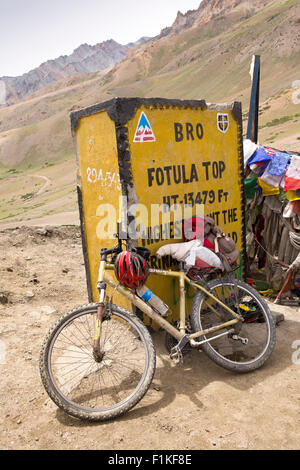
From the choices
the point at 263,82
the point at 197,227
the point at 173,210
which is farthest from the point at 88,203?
the point at 263,82

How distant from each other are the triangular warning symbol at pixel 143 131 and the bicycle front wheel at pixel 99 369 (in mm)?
1834

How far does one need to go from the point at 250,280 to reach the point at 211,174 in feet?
7.40

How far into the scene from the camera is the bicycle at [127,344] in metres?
3.31

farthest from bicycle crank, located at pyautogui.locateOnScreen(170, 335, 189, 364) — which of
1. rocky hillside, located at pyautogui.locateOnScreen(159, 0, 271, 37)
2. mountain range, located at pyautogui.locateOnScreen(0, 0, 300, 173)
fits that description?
rocky hillside, located at pyautogui.locateOnScreen(159, 0, 271, 37)

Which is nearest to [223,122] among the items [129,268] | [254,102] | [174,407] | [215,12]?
[254,102]

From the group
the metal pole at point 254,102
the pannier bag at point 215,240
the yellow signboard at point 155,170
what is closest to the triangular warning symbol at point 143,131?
the yellow signboard at point 155,170

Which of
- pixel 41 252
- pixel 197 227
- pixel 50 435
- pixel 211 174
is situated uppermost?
pixel 211 174

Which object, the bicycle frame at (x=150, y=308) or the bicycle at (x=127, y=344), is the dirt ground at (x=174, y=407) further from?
the bicycle frame at (x=150, y=308)

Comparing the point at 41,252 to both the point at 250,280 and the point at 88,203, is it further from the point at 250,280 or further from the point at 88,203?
the point at 250,280

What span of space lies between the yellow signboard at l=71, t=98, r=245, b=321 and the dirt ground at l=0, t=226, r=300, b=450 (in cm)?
102

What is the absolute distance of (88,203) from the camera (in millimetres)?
4980

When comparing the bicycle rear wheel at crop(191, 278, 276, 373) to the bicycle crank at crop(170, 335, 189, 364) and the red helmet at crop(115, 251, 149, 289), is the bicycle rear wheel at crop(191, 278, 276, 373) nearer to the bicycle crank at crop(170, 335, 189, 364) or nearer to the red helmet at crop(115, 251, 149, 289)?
Answer: the bicycle crank at crop(170, 335, 189, 364)

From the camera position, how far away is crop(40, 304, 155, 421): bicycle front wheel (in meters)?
3.22
